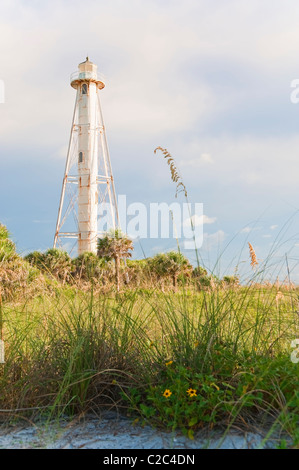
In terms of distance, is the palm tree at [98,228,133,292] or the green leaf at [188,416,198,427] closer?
the green leaf at [188,416,198,427]

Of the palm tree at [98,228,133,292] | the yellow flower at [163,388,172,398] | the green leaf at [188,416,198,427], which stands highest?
the palm tree at [98,228,133,292]

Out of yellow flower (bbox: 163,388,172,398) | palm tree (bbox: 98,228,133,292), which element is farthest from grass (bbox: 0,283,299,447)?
palm tree (bbox: 98,228,133,292)

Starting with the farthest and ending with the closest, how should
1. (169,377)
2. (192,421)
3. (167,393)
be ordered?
(169,377) < (167,393) < (192,421)

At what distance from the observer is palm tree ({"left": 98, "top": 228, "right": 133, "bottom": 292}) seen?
2067cm

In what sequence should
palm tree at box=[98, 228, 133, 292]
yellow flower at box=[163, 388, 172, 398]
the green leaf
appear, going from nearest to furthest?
the green leaf, yellow flower at box=[163, 388, 172, 398], palm tree at box=[98, 228, 133, 292]

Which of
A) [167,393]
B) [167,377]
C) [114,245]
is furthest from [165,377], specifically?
[114,245]

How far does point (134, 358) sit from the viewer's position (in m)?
3.23

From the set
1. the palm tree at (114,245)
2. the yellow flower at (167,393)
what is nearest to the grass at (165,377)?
the yellow flower at (167,393)

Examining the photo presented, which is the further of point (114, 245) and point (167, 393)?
point (114, 245)

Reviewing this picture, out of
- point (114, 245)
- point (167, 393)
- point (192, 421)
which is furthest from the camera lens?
point (114, 245)

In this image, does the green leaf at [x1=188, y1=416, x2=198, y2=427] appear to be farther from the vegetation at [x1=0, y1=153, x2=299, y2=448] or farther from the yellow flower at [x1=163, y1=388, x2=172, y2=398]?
the yellow flower at [x1=163, y1=388, x2=172, y2=398]

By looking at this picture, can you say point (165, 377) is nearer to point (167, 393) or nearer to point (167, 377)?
point (167, 377)

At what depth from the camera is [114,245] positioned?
20734 millimetres

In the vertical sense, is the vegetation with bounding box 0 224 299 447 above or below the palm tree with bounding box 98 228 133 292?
below
